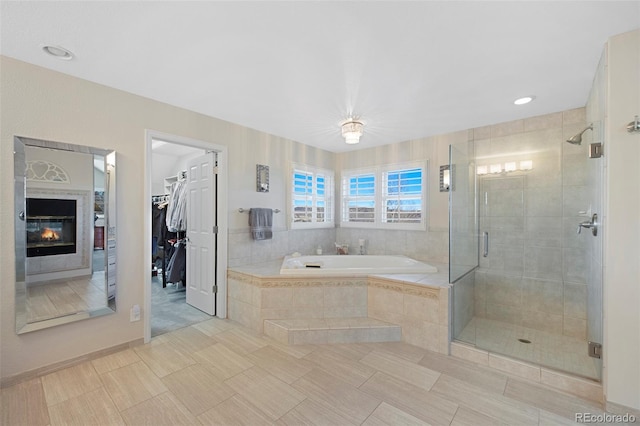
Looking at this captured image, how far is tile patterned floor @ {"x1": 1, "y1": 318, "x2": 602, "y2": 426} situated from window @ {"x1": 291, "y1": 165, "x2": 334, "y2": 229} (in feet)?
7.02

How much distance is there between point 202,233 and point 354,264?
2.14 meters

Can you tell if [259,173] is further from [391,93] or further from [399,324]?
[399,324]

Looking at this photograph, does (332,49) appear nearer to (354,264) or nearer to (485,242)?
(485,242)

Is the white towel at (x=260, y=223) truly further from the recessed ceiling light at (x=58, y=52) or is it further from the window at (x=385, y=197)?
the recessed ceiling light at (x=58, y=52)

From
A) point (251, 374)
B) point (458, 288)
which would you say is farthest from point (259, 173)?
point (458, 288)

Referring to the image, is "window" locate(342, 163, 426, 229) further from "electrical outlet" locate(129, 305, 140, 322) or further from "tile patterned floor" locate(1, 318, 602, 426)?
"electrical outlet" locate(129, 305, 140, 322)

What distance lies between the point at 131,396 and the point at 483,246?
3584 mm

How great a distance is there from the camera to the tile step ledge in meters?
2.66

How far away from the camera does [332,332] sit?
2.68 m

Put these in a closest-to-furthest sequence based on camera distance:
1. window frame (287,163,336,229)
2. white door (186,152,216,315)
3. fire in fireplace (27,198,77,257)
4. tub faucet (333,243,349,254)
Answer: fire in fireplace (27,198,77,257)
white door (186,152,216,315)
window frame (287,163,336,229)
tub faucet (333,243,349,254)

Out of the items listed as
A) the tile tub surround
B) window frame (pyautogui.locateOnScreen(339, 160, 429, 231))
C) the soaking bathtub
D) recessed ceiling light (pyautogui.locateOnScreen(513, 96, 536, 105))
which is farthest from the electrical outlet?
recessed ceiling light (pyautogui.locateOnScreen(513, 96, 536, 105))

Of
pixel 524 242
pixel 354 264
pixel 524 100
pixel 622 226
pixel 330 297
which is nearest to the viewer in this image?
pixel 622 226

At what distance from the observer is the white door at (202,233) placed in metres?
3.34

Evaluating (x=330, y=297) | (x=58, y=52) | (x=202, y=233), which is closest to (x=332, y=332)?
(x=330, y=297)
